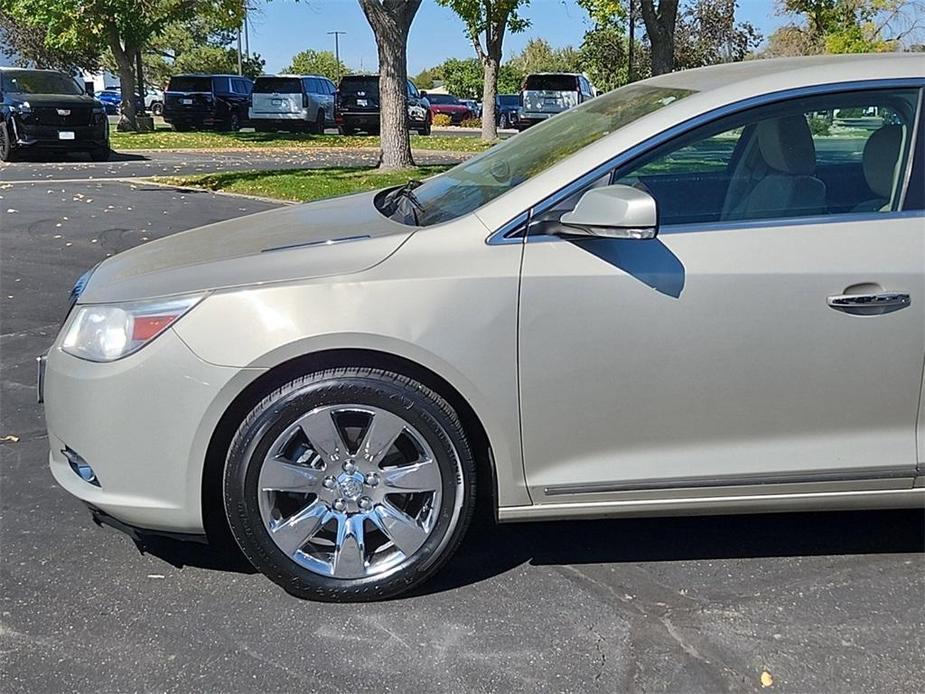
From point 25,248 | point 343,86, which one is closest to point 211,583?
point 25,248

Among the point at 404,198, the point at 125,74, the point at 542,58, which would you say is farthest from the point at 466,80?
the point at 404,198

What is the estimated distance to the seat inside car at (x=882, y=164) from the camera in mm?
3094

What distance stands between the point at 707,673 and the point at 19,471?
9.74 feet

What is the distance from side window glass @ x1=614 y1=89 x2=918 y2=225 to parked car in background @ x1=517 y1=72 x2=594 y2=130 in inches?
976

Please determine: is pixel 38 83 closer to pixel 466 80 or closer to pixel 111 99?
pixel 111 99

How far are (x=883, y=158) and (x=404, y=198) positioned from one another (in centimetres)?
176

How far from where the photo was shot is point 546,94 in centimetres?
2759

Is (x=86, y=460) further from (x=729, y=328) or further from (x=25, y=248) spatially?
(x=25, y=248)

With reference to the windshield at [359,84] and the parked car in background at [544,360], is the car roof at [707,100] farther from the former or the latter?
the windshield at [359,84]

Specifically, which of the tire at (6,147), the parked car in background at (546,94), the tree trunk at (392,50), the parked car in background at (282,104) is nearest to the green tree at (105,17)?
the parked car in background at (282,104)

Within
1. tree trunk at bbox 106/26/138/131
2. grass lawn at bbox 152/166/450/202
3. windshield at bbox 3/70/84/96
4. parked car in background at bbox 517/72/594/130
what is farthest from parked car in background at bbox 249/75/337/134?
grass lawn at bbox 152/166/450/202

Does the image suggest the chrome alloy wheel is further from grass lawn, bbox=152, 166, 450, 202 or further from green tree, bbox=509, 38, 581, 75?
green tree, bbox=509, 38, 581, 75

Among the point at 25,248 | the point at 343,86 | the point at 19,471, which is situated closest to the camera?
the point at 19,471

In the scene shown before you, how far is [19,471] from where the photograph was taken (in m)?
4.11
